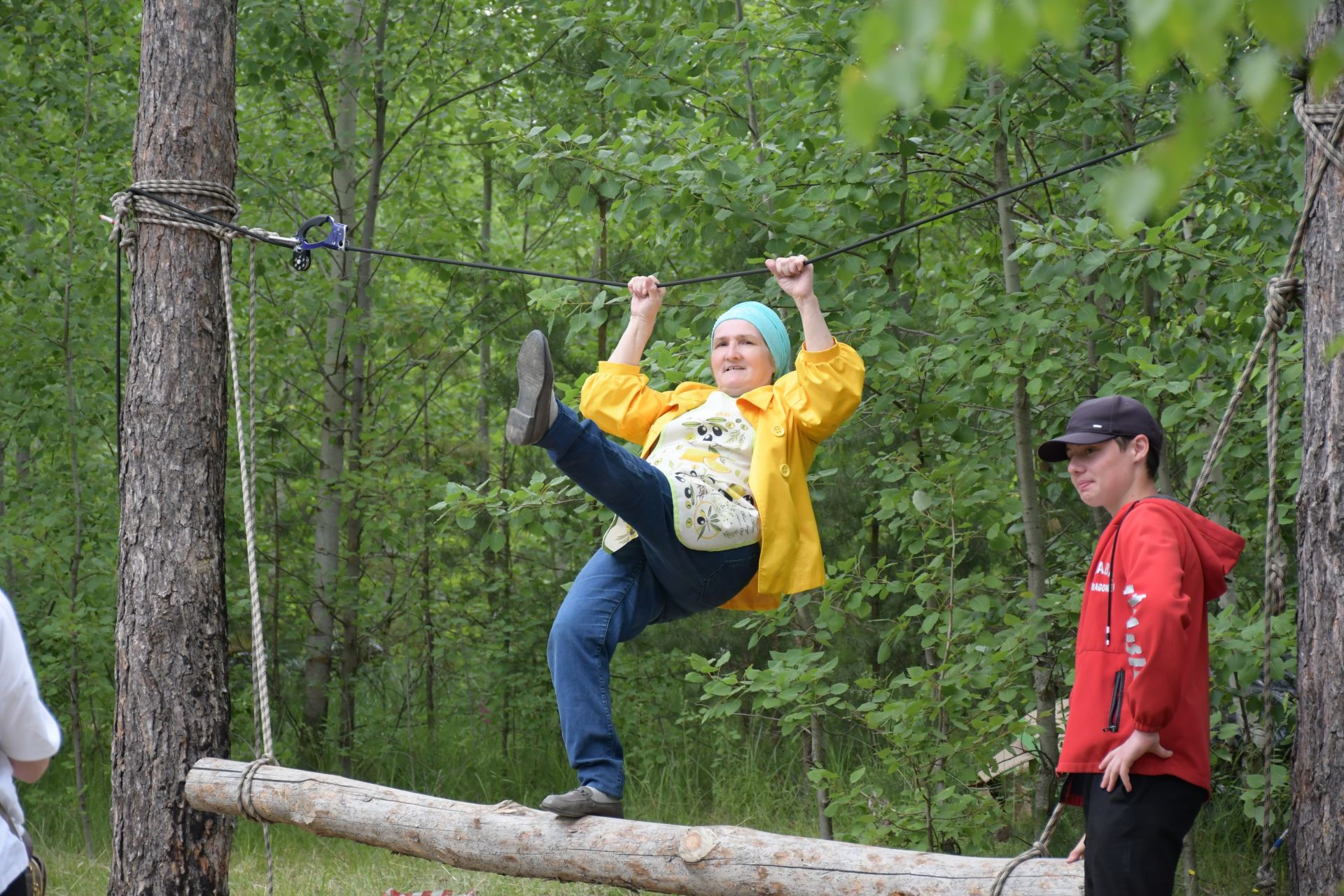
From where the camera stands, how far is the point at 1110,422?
8.73 ft

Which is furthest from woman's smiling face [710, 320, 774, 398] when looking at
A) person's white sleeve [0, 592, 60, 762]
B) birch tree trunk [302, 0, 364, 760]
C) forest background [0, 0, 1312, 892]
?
birch tree trunk [302, 0, 364, 760]

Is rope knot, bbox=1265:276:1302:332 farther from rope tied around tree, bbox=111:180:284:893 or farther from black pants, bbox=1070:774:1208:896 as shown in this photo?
rope tied around tree, bbox=111:180:284:893

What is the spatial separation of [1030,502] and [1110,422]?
6.96 feet

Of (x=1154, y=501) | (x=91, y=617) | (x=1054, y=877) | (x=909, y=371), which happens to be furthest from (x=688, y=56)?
(x=91, y=617)

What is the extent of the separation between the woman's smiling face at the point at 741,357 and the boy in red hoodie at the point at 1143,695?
4.25 feet

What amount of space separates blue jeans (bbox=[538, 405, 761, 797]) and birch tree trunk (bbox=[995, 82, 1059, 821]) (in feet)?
5.85

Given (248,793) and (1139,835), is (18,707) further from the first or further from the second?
(1139,835)

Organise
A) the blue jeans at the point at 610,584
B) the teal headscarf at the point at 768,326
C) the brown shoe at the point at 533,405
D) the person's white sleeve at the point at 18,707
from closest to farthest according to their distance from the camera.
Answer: the person's white sleeve at the point at 18,707
the brown shoe at the point at 533,405
the blue jeans at the point at 610,584
the teal headscarf at the point at 768,326

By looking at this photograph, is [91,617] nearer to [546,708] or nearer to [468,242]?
[546,708]

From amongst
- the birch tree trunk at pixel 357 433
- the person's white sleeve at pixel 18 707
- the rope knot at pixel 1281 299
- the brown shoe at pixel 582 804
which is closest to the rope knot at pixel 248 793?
the brown shoe at pixel 582 804

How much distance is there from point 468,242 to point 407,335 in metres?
0.80

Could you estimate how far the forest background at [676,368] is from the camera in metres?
4.25

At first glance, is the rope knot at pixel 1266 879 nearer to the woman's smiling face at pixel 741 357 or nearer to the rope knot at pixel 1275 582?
the rope knot at pixel 1275 582

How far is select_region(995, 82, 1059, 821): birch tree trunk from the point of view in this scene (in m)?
4.68
